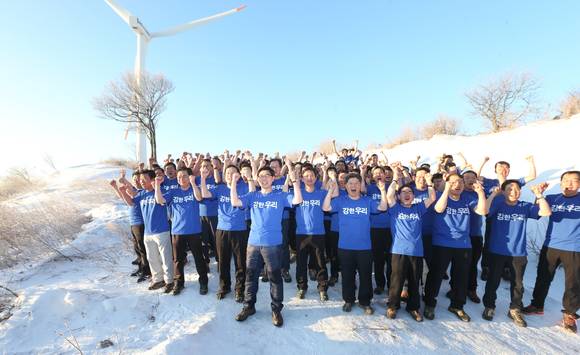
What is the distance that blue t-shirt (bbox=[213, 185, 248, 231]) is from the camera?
482 cm

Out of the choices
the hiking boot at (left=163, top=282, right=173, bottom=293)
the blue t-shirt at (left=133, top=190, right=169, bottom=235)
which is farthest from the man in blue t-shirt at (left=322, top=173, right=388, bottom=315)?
the hiking boot at (left=163, top=282, right=173, bottom=293)

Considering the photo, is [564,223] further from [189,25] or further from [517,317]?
[189,25]

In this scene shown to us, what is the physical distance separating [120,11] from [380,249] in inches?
1014

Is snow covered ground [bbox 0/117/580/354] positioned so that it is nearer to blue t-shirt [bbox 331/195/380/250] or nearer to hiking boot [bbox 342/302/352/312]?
hiking boot [bbox 342/302/352/312]

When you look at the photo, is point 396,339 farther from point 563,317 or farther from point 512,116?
point 512,116

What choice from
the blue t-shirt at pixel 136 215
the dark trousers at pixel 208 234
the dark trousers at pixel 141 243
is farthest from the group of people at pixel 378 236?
the dark trousers at pixel 208 234

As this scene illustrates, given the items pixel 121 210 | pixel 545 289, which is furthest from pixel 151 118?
pixel 545 289

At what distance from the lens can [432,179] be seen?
556 cm

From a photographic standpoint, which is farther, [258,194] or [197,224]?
[197,224]

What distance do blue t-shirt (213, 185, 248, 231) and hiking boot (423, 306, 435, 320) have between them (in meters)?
3.24

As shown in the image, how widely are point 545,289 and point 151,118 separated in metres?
28.9

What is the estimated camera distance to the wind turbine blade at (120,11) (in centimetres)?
2082

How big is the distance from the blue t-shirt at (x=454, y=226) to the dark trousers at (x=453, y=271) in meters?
0.10

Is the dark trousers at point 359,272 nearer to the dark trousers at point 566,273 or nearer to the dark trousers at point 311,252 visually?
the dark trousers at point 311,252
